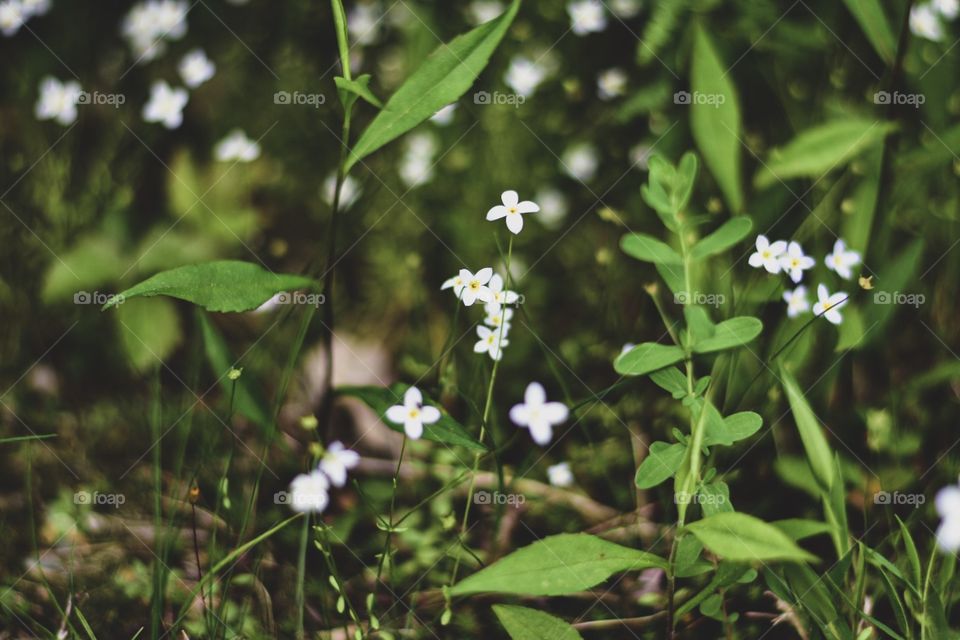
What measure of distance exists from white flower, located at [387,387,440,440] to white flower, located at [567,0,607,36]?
137 cm

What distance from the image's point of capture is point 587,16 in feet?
7.32

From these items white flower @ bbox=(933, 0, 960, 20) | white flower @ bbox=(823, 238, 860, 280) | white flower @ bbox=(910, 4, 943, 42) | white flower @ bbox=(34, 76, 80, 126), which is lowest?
white flower @ bbox=(34, 76, 80, 126)

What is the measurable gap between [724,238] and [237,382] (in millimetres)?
965

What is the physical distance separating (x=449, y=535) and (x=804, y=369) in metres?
0.84

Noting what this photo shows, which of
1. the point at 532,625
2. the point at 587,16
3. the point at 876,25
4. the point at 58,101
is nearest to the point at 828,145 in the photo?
the point at 876,25

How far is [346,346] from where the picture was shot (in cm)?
207

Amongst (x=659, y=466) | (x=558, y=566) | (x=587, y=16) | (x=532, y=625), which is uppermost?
(x=587, y=16)

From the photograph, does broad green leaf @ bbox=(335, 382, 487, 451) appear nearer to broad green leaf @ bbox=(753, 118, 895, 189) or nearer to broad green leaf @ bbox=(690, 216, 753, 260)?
broad green leaf @ bbox=(690, 216, 753, 260)

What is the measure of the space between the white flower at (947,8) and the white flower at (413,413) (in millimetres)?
1628

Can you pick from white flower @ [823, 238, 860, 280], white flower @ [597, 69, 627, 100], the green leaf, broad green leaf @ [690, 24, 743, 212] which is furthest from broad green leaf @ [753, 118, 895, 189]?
the green leaf

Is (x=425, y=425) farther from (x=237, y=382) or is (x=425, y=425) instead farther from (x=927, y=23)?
(x=927, y=23)

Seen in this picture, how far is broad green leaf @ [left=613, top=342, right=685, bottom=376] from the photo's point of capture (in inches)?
48.1

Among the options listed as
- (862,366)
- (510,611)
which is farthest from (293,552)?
(862,366)

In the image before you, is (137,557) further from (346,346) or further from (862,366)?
(862,366)
